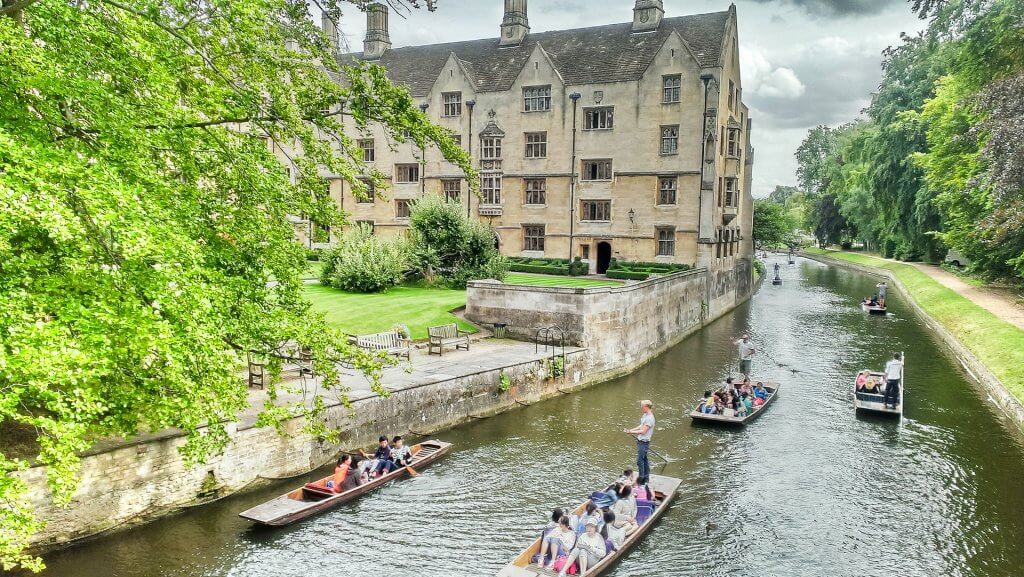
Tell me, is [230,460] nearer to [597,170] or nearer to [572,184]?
[572,184]

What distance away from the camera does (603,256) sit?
138ft

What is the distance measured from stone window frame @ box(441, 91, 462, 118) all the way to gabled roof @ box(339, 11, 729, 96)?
1506mm

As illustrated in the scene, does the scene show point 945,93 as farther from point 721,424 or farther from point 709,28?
point 721,424

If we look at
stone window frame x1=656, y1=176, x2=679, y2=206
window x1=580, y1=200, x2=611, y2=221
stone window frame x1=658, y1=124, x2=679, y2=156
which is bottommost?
window x1=580, y1=200, x2=611, y2=221

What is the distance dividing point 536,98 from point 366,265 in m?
17.2

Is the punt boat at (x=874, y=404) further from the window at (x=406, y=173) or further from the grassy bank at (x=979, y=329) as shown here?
the window at (x=406, y=173)

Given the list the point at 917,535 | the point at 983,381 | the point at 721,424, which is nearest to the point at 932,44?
the point at 983,381

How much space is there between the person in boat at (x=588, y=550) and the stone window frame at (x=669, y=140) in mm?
29824

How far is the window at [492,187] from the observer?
4284 cm

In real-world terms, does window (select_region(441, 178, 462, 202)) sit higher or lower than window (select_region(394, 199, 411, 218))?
higher

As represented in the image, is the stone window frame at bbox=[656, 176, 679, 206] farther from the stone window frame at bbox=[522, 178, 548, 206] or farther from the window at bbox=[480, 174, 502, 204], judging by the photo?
the window at bbox=[480, 174, 502, 204]

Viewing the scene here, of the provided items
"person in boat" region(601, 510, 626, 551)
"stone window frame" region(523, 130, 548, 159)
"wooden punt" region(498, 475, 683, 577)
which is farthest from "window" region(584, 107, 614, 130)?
"person in boat" region(601, 510, 626, 551)

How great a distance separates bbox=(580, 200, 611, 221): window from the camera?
40.6 metres

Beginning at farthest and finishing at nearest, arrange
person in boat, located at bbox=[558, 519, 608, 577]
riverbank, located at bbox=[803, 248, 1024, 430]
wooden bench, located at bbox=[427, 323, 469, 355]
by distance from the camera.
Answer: wooden bench, located at bbox=[427, 323, 469, 355] < riverbank, located at bbox=[803, 248, 1024, 430] < person in boat, located at bbox=[558, 519, 608, 577]
